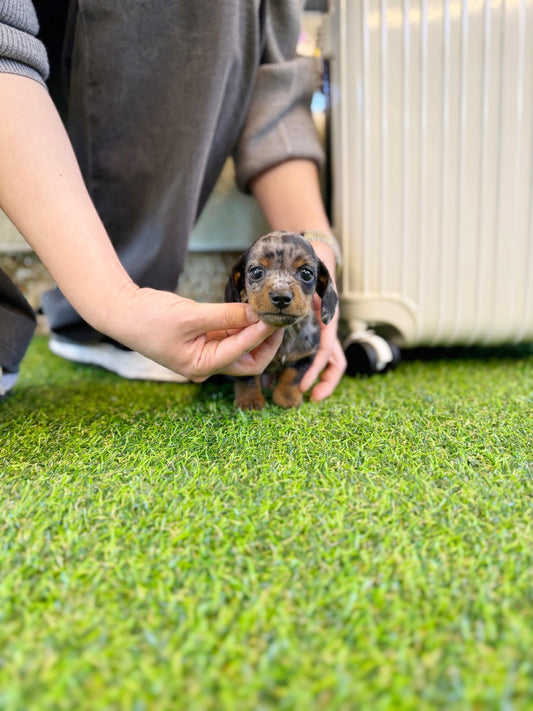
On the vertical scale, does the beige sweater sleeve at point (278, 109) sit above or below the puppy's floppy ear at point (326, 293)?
above

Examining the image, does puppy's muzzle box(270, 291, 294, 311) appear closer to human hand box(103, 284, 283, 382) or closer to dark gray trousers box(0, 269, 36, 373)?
human hand box(103, 284, 283, 382)

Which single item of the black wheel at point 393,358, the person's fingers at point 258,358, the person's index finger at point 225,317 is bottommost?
the black wheel at point 393,358

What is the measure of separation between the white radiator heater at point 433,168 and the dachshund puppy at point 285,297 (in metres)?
0.35

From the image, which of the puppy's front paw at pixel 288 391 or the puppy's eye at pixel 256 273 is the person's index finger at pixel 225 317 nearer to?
the puppy's eye at pixel 256 273

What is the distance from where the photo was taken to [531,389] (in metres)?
1.28

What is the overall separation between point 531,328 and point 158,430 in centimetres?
113

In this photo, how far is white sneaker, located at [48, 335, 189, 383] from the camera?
4.67 feet

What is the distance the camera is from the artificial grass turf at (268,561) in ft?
1.52

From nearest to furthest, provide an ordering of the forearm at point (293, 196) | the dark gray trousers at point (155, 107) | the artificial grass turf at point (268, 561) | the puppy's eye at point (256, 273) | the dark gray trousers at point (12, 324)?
1. the artificial grass turf at point (268, 561)
2. the puppy's eye at point (256, 273)
3. the dark gray trousers at point (12, 324)
4. the dark gray trousers at point (155, 107)
5. the forearm at point (293, 196)

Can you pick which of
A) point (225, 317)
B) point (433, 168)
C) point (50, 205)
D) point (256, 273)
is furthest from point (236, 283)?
point (433, 168)

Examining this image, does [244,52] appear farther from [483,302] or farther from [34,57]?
[483,302]

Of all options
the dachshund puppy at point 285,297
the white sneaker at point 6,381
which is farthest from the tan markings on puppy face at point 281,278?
the white sneaker at point 6,381

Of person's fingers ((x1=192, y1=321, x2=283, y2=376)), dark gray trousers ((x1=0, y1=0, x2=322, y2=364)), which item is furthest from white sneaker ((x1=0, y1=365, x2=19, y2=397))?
person's fingers ((x1=192, y1=321, x2=283, y2=376))

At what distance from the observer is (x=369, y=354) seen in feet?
4.60
